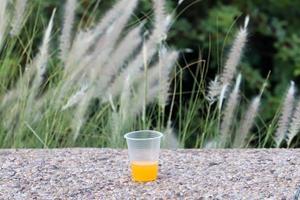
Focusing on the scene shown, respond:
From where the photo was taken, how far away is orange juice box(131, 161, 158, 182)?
3.24m

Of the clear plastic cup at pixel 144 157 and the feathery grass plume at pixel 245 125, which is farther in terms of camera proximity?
the feathery grass plume at pixel 245 125

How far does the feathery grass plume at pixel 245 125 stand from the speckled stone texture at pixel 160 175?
0.47 m

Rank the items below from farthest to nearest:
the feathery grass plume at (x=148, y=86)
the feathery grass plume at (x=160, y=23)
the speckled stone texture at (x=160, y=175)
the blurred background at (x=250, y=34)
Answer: the blurred background at (x=250, y=34) < the feathery grass plume at (x=148, y=86) < the feathery grass plume at (x=160, y=23) < the speckled stone texture at (x=160, y=175)

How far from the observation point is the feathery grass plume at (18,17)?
4.39 m

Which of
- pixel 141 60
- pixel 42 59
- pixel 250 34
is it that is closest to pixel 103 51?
pixel 141 60

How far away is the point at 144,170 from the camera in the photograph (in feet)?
10.6

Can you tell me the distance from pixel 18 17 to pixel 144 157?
4.79ft

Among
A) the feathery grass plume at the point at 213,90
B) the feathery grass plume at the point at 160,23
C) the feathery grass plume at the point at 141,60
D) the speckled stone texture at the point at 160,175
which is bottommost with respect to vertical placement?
the speckled stone texture at the point at 160,175

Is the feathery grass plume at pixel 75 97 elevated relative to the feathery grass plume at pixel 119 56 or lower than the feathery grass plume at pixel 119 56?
lower

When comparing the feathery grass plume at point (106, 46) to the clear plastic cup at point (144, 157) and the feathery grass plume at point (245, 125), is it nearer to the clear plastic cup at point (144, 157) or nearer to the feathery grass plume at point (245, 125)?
the feathery grass plume at point (245, 125)

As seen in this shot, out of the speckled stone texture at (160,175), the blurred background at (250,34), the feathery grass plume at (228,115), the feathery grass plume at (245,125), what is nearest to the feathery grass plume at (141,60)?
the feathery grass plume at (228,115)

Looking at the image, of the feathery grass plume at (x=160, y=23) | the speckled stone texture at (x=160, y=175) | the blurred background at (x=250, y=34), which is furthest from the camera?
the blurred background at (x=250, y=34)

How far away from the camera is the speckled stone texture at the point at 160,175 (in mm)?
3152

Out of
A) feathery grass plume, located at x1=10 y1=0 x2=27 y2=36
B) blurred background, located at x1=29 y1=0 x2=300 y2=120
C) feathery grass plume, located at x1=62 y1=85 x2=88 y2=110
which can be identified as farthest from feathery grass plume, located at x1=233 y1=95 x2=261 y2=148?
blurred background, located at x1=29 y1=0 x2=300 y2=120
